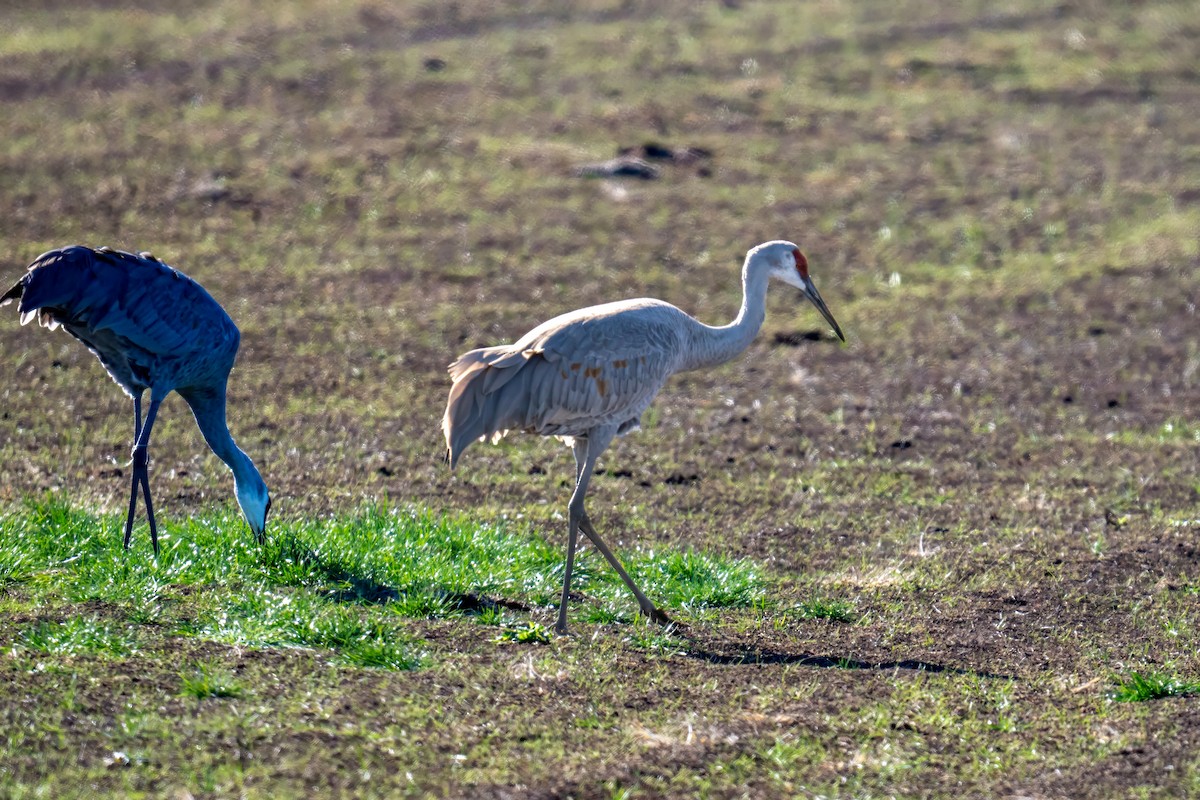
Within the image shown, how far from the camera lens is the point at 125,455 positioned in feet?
26.8

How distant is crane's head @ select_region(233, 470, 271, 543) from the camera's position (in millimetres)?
6691

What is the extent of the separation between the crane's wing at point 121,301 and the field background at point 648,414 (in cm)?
86

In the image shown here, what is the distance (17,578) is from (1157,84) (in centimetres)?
1426

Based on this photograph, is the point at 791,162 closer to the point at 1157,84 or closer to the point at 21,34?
the point at 1157,84

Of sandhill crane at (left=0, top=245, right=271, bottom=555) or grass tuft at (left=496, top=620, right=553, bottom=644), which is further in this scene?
sandhill crane at (left=0, top=245, right=271, bottom=555)

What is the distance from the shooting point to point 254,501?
6.76m

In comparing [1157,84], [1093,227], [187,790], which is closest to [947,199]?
[1093,227]

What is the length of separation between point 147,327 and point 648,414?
343 cm

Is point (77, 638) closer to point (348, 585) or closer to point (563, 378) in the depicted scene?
point (348, 585)

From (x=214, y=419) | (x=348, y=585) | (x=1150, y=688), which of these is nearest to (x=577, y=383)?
(x=348, y=585)

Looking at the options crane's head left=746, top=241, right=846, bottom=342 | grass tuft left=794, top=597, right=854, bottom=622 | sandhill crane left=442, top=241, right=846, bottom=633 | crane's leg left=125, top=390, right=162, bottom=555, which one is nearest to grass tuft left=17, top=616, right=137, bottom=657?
crane's leg left=125, top=390, right=162, bottom=555

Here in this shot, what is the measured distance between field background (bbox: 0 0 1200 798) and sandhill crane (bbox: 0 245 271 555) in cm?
A: 38

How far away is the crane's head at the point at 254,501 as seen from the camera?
6.69 meters

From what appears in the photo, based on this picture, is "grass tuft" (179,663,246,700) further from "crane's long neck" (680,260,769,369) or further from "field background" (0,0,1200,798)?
"crane's long neck" (680,260,769,369)
